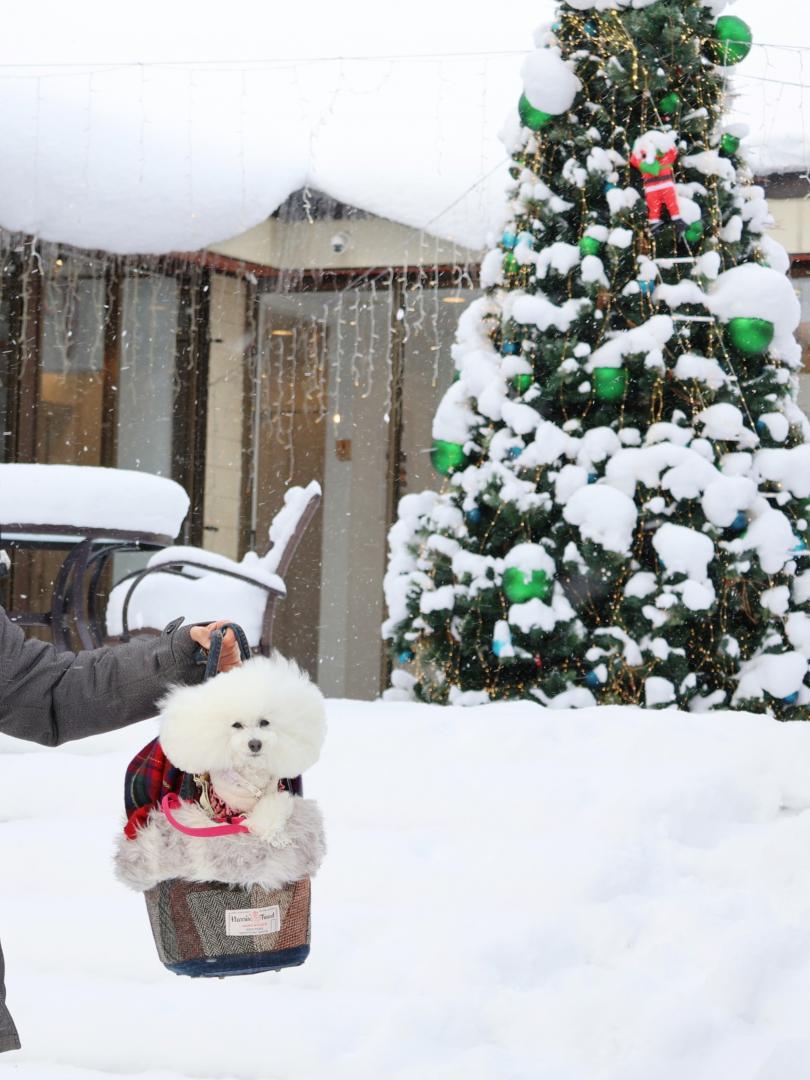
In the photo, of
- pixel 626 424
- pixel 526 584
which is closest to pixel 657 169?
pixel 626 424

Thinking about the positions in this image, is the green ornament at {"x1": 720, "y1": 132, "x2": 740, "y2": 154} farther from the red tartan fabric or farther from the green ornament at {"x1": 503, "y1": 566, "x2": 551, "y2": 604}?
the red tartan fabric

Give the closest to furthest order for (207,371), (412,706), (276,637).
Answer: (412,706) < (207,371) < (276,637)

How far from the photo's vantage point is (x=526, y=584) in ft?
17.2

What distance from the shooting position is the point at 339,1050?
2662mm

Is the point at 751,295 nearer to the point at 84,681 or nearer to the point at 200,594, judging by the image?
the point at 200,594

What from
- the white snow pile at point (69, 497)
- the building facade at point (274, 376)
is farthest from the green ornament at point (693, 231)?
the building facade at point (274, 376)

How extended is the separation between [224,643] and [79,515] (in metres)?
3.39

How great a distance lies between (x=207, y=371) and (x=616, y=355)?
15.5 ft

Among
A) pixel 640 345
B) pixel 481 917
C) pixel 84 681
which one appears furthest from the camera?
pixel 640 345

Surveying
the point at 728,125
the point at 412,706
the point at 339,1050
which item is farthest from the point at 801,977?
the point at 728,125

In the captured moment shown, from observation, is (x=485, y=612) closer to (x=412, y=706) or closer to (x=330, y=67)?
(x=412, y=706)

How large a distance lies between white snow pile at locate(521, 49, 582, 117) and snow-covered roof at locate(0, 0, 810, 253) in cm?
289

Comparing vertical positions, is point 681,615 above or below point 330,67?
below

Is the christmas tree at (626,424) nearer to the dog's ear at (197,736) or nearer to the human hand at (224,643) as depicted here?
the human hand at (224,643)
